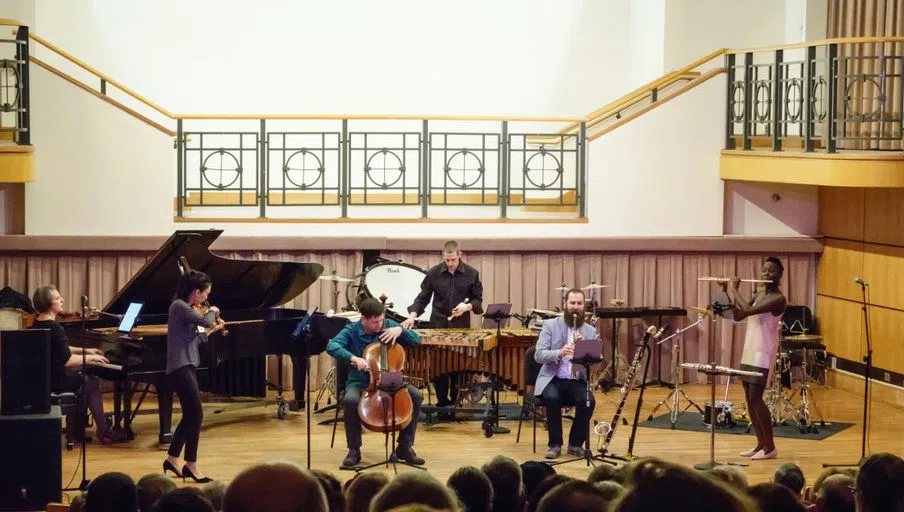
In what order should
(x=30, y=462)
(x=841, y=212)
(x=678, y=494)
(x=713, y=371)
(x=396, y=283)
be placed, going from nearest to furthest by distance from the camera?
(x=678, y=494), (x=30, y=462), (x=713, y=371), (x=396, y=283), (x=841, y=212)

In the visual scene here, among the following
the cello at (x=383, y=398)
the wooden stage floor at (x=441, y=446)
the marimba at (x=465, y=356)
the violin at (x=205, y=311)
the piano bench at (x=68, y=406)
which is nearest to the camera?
the violin at (x=205, y=311)

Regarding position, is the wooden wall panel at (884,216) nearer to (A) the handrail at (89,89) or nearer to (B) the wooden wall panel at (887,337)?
(B) the wooden wall panel at (887,337)

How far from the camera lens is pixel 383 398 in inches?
338

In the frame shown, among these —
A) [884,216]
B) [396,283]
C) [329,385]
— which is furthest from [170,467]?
[884,216]

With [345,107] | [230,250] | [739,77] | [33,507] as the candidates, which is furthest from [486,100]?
[33,507]

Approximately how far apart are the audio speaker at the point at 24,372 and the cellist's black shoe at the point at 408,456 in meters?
2.58

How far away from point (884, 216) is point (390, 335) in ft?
17.3

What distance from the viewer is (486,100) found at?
1457cm

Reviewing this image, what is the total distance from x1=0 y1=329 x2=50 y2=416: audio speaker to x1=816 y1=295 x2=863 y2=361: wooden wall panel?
7.73 metres

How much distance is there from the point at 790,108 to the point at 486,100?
341 cm

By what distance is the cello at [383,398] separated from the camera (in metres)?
8.57

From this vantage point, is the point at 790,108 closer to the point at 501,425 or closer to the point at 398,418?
the point at 501,425

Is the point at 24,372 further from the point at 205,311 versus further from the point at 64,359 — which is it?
the point at 205,311

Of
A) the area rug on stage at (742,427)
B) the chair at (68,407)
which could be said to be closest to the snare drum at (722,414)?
the area rug on stage at (742,427)
